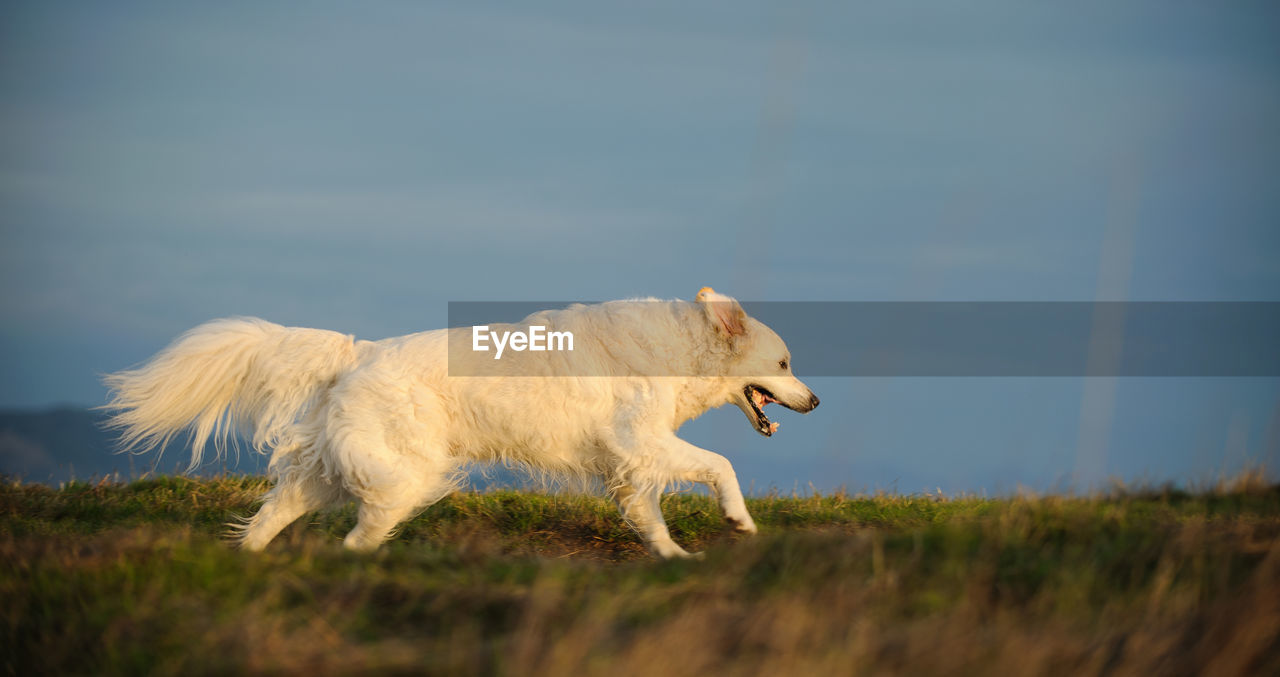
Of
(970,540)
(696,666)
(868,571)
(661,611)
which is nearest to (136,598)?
(661,611)

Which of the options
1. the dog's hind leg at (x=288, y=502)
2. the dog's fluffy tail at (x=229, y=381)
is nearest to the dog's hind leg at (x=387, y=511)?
the dog's hind leg at (x=288, y=502)

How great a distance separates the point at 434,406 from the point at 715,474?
212cm

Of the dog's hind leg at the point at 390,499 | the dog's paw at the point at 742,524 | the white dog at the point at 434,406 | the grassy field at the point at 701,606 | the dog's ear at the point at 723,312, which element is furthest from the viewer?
the dog's ear at the point at 723,312

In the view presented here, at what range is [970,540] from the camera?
5.01 meters

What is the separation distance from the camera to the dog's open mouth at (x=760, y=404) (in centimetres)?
830

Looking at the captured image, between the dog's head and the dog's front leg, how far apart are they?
3.60 ft

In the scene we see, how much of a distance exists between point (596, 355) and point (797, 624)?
406 cm

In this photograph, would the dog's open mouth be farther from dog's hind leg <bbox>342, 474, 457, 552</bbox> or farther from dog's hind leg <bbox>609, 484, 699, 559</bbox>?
dog's hind leg <bbox>342, 474, 457, 552</bbox>

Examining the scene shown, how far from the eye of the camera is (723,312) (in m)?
7.91

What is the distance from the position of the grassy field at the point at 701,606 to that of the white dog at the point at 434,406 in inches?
56.4

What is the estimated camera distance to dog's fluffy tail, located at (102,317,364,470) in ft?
24.6

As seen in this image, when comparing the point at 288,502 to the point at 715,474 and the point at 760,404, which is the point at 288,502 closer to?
the point at 715,474

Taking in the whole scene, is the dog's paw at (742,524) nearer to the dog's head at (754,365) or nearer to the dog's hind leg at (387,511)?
the dog's head at (754,365)

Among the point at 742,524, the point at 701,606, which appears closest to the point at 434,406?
the point at 742,524
